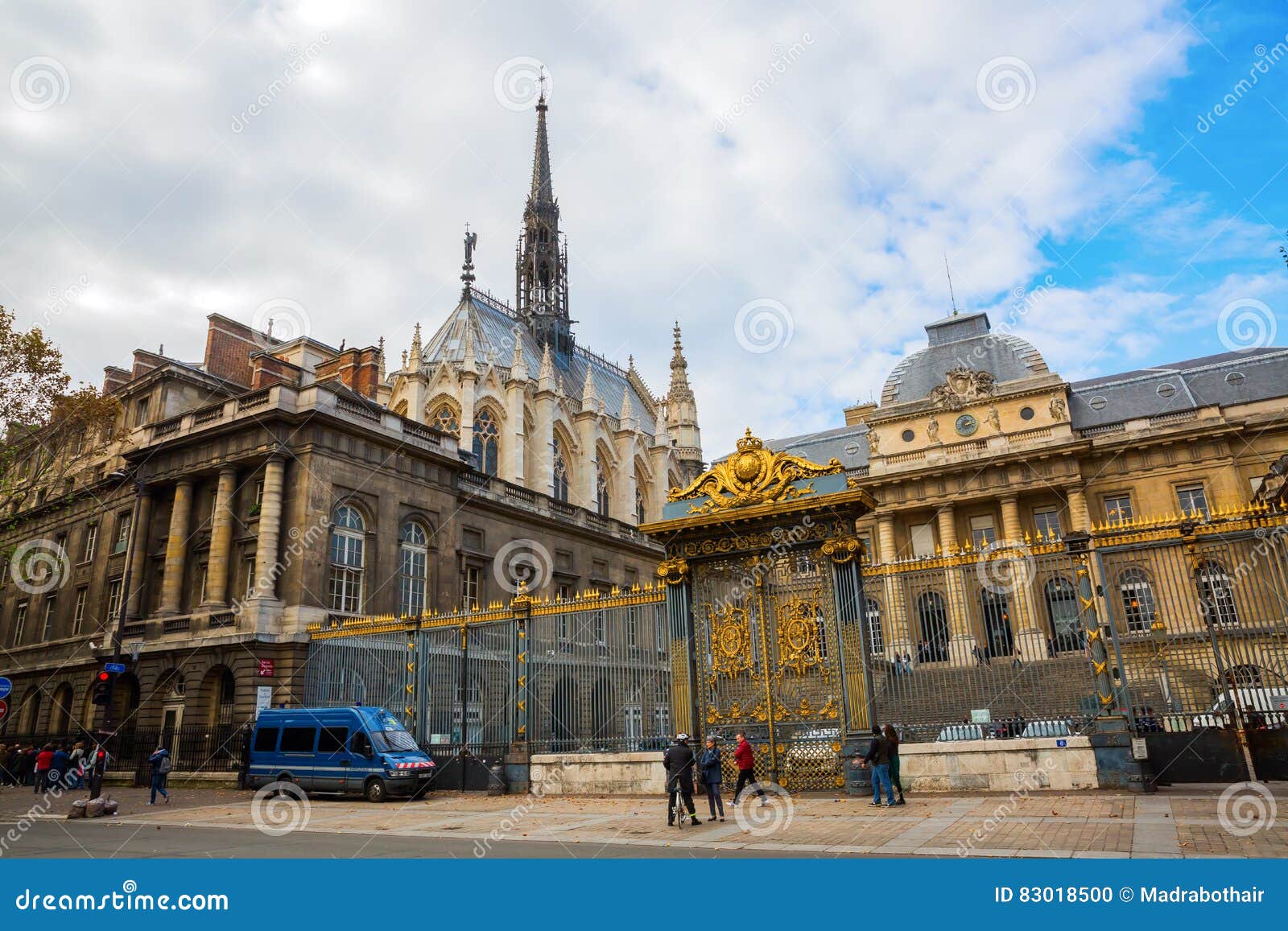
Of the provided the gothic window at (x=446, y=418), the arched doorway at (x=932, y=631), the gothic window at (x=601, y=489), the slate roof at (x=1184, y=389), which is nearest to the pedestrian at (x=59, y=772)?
the arched doorway at (x=932, y=631)

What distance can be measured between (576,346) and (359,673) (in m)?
43.7

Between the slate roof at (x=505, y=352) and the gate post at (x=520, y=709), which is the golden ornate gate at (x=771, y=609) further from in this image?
the slate roof at (x=505, y=352)

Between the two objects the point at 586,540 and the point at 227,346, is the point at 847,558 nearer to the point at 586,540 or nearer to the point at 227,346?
the point at 586,540

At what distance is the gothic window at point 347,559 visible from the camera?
24594 mm

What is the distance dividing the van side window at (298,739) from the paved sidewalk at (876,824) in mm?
2884

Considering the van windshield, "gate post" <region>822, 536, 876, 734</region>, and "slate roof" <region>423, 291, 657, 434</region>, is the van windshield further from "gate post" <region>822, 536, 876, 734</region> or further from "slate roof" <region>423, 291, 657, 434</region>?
"slate roof" <region>423, 291, 657, 434</region>

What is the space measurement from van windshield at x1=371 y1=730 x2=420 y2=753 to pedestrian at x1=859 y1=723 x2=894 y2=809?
9.58m

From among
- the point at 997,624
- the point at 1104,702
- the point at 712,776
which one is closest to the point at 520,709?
the point at 712,776

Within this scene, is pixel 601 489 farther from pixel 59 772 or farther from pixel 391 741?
pixel 391 741

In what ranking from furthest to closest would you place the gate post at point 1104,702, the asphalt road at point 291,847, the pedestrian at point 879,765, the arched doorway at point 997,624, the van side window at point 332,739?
the van side window at point 332,739 → the arched doorway at point 997,624 → the gate post at point 1104,702 → the pedestrian at point 879,765 → the asphalt road at point 291,847

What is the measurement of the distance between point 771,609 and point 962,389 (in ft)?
87.5

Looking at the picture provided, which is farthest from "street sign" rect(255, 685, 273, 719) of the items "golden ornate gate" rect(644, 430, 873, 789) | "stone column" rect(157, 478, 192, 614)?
"golden ornate gate" rect(644, 430, 873, 789)

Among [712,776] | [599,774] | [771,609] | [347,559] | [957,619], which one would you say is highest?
[347,559]

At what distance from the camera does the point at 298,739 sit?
18.1 m
